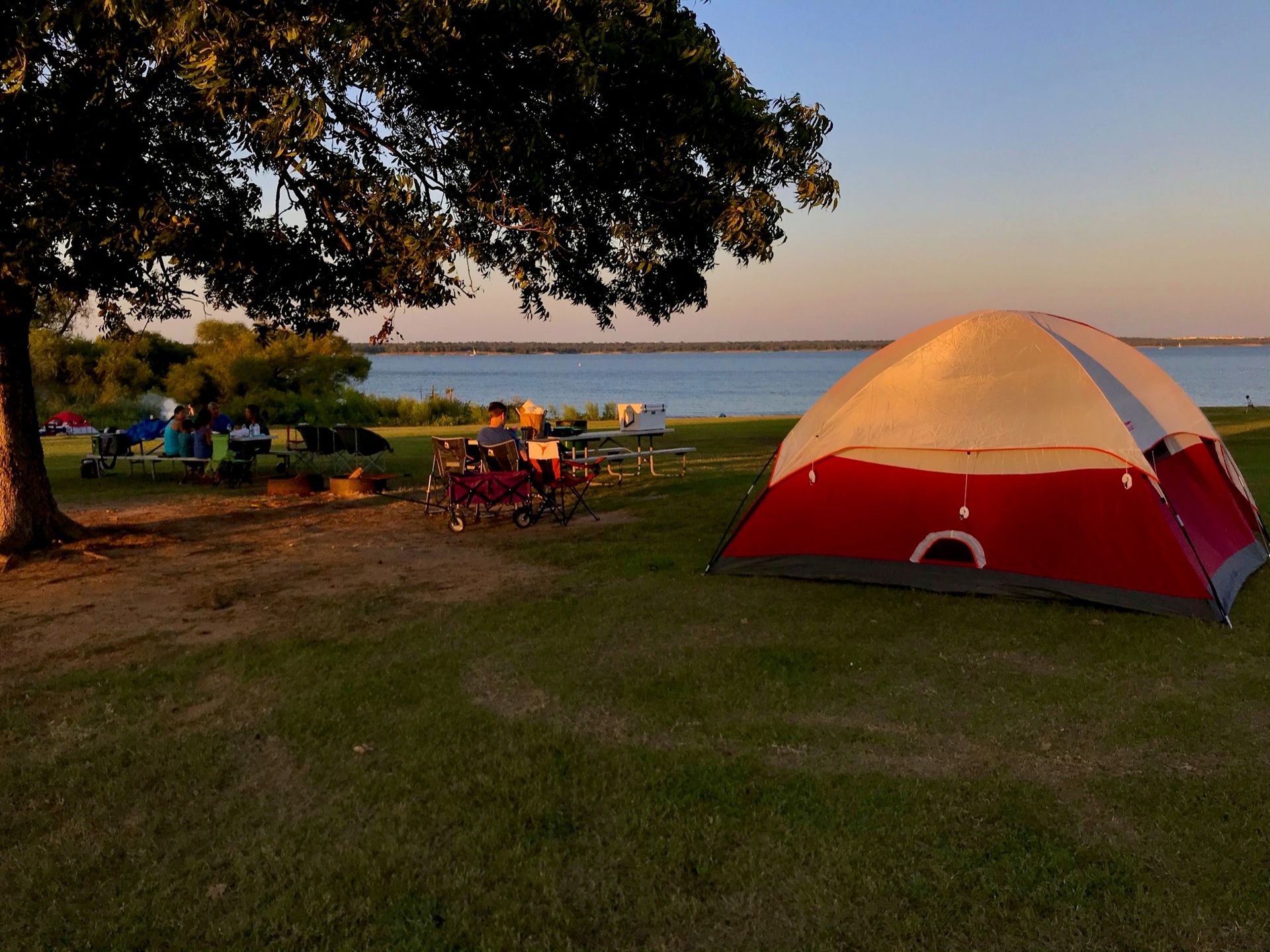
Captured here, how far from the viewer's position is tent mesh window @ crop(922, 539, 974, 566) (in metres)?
7.26

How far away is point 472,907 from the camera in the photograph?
3.25m

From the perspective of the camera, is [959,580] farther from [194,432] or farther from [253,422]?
[194,432]

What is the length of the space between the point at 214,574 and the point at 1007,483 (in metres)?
6.70

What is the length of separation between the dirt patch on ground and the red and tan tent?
8.50 ft

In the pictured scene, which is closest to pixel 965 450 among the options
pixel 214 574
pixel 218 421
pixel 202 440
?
pixel 214 574

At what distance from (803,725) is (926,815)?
1.02m

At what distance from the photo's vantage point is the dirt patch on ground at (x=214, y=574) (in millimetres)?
6617

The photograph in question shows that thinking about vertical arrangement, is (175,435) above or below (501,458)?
above

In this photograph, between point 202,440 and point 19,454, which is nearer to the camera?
point 19,454

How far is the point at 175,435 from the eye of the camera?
15.4m

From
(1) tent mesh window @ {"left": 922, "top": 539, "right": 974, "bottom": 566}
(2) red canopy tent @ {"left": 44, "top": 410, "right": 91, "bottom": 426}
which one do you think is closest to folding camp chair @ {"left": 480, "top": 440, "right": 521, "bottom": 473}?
(1) tent mesh window @ {"left": 922, "top": 539, "right": 974, "bottom": 566}

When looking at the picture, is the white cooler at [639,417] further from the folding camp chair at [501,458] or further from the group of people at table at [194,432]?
the group of people at table at [194,432]

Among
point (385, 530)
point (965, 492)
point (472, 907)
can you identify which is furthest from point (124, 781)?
point (385, 530)

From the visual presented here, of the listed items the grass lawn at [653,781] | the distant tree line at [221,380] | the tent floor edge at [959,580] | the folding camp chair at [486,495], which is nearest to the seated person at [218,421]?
the folding camp chair at [486,495]
